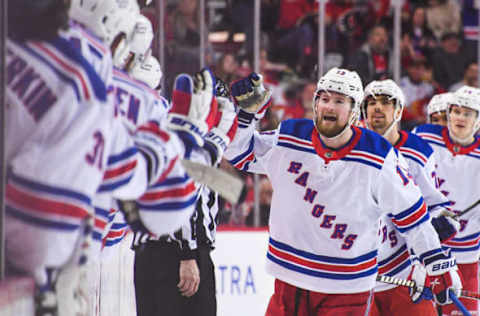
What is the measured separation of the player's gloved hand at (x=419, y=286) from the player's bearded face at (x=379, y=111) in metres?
0.65

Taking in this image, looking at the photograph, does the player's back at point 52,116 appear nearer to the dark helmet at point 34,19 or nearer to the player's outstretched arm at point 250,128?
the dark helmet at point 34,19

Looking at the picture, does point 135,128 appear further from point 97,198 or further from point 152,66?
point 152,66

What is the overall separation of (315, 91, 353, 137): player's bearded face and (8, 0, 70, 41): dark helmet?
5.14 ft

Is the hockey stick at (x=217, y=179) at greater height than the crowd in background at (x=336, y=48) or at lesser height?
lesser

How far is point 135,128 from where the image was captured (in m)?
1.72

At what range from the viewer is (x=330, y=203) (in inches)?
112

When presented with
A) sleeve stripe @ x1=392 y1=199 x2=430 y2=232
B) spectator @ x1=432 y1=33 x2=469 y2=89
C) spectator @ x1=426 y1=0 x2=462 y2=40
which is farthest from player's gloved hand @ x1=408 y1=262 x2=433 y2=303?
spectator @ x1=426 y1=0 x2=462 y2=40

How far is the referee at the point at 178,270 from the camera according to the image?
300 cm

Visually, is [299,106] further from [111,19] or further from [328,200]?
[111,19]

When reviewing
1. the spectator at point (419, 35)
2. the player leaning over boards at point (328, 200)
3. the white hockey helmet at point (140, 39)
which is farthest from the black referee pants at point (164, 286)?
the spectator at point (419, 35)

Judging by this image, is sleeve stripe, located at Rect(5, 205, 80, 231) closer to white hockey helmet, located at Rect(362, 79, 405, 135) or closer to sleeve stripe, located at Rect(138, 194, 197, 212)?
sleeve stripe, located at Rect(138, 194, 197, 212)

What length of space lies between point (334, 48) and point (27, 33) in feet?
16.5

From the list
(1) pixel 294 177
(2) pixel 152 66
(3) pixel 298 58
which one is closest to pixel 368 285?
(1) pixel 294 177

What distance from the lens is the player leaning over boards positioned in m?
2.84
